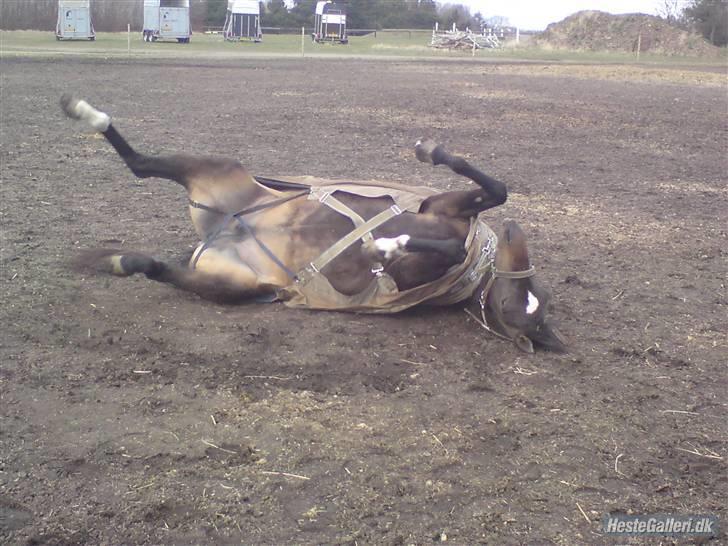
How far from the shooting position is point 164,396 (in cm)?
384

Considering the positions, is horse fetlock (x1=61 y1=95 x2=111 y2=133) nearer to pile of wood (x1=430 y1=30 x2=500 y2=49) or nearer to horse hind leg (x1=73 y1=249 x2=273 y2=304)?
horse hind leg (x1=73 y1=249 x2=273 y2=304)

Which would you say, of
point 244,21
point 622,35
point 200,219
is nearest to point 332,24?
point 244,21

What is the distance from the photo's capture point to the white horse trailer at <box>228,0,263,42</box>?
48562mm

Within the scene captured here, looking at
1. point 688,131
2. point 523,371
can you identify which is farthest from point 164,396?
point 688,131

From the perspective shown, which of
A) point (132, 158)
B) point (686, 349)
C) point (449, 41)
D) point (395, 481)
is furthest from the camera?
point (449, 41)

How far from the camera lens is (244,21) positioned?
4897cm

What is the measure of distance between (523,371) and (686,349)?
3.71 feet

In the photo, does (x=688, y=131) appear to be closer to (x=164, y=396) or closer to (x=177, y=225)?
(x=177, y=225)

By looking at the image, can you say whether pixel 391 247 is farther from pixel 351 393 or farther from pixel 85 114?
pixel 85 114

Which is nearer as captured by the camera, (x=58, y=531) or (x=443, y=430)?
(x=58, y=531)

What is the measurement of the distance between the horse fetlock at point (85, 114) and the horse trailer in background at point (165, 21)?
1572 inches

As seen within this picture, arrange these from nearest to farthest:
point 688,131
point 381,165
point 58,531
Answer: point 58,531, point 381,165, point 688,131

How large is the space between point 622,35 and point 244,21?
25294 mm

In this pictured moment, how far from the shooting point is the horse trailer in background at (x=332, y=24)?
5169 cm
